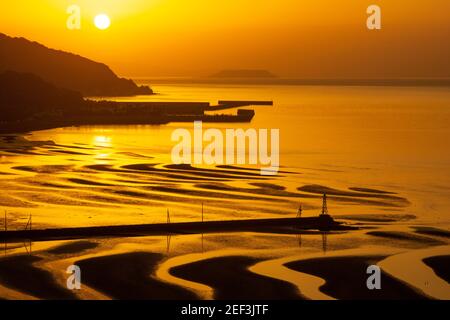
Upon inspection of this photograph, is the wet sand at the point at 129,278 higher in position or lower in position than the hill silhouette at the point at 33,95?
lower

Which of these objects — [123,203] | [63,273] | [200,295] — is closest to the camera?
[200,295]

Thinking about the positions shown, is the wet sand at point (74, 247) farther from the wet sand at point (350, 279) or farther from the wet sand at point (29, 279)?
the wet sand at point (350, 279)

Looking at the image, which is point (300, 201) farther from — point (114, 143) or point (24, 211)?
point (114, 143)

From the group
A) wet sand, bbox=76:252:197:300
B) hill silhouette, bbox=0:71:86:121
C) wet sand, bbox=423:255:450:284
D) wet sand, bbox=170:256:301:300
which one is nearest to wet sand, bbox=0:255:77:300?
wet sand, bbox=76:252:197:300

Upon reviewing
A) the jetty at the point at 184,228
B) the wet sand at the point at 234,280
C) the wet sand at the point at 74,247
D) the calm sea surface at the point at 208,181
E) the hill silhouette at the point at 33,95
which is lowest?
the wet sand at the point at 234,280

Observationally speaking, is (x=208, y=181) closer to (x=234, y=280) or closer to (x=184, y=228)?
(x=184, y=228)

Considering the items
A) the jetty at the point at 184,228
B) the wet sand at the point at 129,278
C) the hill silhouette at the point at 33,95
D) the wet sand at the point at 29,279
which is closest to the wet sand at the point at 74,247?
the jetty at the point at 184,228

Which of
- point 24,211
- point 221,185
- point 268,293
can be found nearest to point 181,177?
point 221,185

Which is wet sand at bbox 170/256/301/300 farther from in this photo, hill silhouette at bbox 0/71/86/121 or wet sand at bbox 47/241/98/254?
hill silhouette at bbox 0/71/86/121
